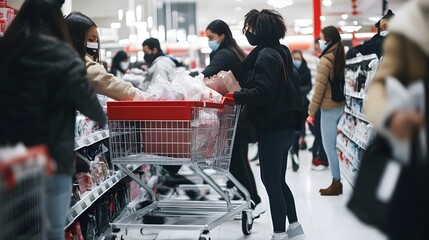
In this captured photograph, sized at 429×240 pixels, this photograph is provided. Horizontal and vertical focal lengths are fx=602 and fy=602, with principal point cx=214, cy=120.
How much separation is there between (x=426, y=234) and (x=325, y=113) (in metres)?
4.45

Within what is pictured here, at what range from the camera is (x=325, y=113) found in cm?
624

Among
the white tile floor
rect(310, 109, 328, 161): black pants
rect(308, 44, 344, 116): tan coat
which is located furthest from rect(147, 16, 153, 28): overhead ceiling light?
rect(308, 44, 344, 116): tan coat

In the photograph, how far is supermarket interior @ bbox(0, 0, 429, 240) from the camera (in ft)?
6.28

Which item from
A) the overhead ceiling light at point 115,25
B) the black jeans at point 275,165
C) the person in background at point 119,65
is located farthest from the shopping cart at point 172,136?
the overhead ceiling light at point 115,25

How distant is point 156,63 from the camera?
739 centimetres

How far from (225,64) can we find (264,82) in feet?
3.40

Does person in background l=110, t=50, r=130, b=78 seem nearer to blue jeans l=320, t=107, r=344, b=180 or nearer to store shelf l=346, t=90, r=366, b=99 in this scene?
store shelf l=346, t=90, r=366, b=99

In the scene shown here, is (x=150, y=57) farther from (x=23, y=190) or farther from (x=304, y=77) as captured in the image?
(x=23, y=190)

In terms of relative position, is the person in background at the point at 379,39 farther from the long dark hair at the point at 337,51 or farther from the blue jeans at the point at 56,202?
the blue jeans at the point at 56,202

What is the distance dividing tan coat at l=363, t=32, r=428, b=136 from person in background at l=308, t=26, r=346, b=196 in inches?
162

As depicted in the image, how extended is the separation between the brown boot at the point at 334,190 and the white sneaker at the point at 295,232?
205 centimetres

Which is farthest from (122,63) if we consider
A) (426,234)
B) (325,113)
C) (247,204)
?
(426,234)

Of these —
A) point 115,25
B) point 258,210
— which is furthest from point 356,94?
point 115,25

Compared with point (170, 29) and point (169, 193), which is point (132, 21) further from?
point (170, 29)
